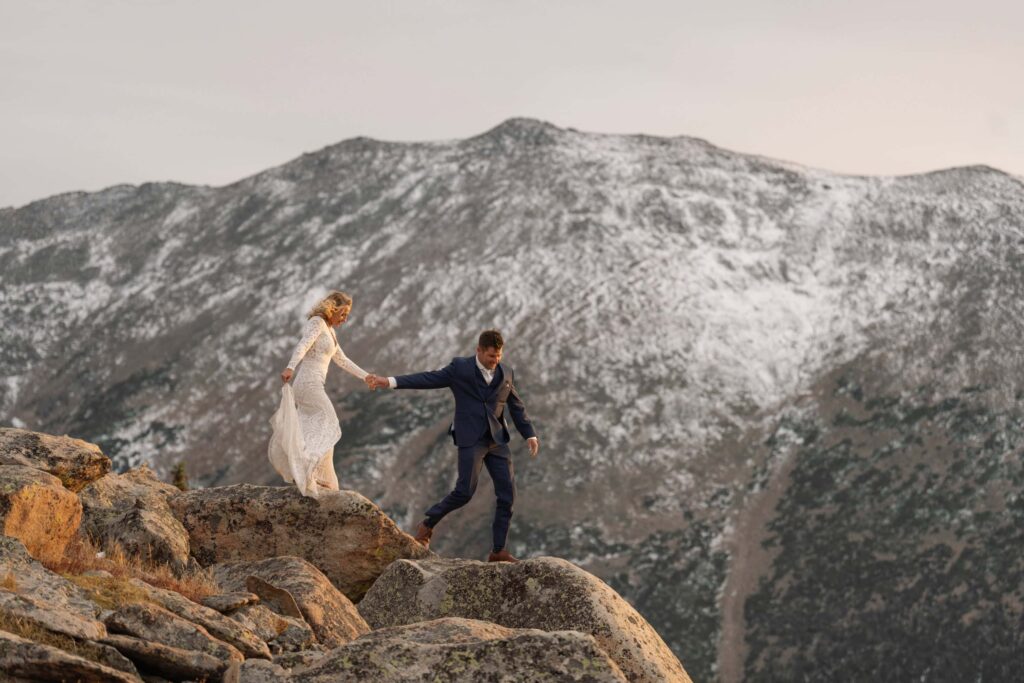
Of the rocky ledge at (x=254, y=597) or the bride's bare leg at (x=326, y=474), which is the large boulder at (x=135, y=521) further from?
the bride's bare leg at (x=326, y=474)

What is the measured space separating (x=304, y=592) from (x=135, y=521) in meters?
2.85

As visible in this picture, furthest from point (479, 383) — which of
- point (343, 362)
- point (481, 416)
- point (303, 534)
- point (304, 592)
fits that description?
point (304, 592)

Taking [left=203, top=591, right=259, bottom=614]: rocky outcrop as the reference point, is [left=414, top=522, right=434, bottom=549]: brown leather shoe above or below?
below

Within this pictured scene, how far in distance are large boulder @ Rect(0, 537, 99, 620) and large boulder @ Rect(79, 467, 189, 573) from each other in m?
3.75

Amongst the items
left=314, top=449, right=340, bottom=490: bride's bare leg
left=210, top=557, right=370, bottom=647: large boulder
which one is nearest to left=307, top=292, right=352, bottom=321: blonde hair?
left=314, top=449, right=340, bottom=490: bride's bare leg

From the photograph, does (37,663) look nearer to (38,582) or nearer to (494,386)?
(38,582)

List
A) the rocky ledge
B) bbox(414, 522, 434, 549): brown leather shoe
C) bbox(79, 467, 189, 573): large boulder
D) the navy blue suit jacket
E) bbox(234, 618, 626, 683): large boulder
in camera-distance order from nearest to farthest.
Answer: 1. bbox(234, 618, 626, 683): large boulder
2. the rocky ledge
3. bbox(79, 467, 189, 573): large boulder
4. the navy blue suit jacket
5. bbox(414, 522, 434, 549): brown leather shoe

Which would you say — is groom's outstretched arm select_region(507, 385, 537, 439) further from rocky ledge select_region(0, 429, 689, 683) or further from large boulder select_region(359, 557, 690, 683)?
large boulder select_region(359, 557, 690, 683)

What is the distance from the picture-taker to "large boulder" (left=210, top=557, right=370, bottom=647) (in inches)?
508

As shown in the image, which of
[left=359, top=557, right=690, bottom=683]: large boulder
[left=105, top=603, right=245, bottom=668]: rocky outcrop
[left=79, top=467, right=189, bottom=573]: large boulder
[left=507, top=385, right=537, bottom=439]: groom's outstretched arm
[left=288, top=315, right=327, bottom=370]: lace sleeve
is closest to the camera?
[left=105, top=603, right=245, bottom=668]: rocky outcrop

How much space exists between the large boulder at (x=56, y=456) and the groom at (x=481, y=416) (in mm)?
3725

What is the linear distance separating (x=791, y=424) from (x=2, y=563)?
15328cm

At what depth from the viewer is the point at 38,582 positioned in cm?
1041

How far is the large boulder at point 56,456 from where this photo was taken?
1481cm
